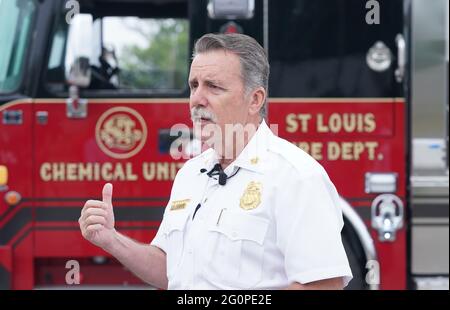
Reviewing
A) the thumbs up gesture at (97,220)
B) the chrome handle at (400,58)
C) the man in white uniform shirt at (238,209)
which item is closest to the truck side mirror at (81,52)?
the chrome handle at (400,58)

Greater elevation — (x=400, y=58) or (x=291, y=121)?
(x=400, y=58)

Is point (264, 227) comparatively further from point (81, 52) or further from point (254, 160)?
point (81, 52)

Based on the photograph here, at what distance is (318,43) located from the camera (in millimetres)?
3902

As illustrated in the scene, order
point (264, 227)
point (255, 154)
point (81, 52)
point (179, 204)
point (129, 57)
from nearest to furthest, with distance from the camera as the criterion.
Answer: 1. point (264, 227)
2. point (255, 154)
3. point (179, 204)
4. point (81, 52)
5. point (129, 57)

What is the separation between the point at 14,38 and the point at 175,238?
2.30 meters

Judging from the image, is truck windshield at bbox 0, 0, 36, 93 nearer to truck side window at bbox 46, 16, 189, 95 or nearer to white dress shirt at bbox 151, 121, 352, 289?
truck side window at bbox 46, 16, 189, 95

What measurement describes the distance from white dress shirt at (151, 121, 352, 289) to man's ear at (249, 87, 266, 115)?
46mm

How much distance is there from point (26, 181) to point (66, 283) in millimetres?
617

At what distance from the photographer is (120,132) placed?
3.89 meters

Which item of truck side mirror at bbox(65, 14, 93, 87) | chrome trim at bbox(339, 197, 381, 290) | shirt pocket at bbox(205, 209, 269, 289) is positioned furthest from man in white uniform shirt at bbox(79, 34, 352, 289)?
chrome trim at bbox(339, 197, 381, 290)

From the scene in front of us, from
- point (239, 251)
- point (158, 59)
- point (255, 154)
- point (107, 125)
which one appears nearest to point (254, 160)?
point (255, 154)

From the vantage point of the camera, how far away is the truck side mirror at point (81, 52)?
12.0 ft

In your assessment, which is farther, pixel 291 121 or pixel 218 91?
pixel 291 121
